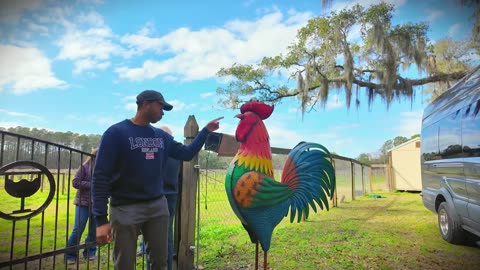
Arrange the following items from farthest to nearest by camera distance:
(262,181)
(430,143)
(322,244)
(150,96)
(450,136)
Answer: (430,143) < (322,244) < (450,136) < (262,181) < (150,96)

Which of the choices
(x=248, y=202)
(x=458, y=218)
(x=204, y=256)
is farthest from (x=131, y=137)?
(x=458, y=218)

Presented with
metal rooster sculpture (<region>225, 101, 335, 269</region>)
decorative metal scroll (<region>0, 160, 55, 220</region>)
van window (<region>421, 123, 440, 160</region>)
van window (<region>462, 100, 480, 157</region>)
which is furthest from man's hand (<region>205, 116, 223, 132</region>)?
van window (<region>421, 123, 440, 160</region>)

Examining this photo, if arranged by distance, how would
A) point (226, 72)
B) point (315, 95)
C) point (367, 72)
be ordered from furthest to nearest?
point (226, 72), point (315, 95), point (367, 72)

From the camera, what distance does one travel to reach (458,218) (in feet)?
15.1

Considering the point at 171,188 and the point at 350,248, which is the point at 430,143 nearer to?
the point at 350,248

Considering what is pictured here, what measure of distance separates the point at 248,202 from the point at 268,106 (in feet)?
2.69

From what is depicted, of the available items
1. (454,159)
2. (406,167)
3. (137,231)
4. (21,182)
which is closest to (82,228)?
(21,182)

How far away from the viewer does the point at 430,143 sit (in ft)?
18.6

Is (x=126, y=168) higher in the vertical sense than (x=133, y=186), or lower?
higher

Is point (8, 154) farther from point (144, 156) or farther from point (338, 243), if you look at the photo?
point (338, 243)

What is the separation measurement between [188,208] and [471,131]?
3.56 m

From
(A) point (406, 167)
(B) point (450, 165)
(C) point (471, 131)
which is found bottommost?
(A) point (406, 167)

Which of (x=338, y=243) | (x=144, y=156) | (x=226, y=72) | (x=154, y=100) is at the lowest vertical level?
(x=338, y=243)

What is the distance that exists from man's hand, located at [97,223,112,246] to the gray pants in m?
0.06
